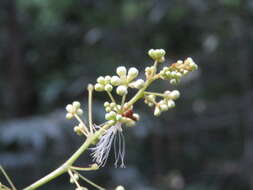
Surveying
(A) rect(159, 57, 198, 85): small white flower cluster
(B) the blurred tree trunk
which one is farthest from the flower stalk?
(B) the blurred tree trunk

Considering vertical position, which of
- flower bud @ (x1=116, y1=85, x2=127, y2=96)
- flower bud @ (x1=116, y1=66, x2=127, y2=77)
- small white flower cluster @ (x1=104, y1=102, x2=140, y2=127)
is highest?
flower bud @ (x1=116, y1=66, x2=127, y2=77)

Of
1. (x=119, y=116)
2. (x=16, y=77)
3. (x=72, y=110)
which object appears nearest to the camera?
(x=119, y=116)

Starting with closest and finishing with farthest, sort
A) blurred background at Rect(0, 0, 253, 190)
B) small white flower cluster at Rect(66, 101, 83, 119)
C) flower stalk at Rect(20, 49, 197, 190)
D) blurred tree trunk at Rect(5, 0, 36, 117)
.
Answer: flower stalk at Rect(20, 49, 197, 190), small white flower cluster at Rect(66, 101, 83, 119), blurred background at Rect(0, 0, 253, 190), blurred tree trunk at Rect(5, 0, 36, 117)

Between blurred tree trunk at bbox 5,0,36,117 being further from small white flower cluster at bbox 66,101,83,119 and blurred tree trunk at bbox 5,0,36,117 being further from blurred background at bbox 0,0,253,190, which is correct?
small white flower cluster at bbox 66,101,83,119

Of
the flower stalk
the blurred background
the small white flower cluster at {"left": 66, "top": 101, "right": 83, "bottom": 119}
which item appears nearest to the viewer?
the flower stalk

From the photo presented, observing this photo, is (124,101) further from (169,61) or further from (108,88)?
(169,61)

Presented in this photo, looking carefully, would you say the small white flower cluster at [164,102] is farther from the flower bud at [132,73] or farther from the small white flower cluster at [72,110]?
the small white flower cluster at [72,110]

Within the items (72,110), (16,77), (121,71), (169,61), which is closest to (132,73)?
(121,71)
